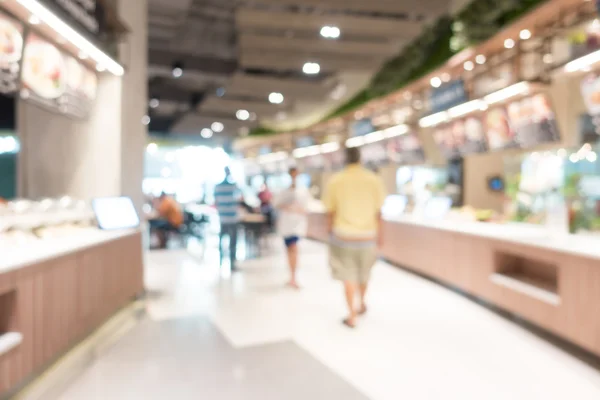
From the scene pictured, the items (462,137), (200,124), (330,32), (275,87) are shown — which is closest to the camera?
(462,137)

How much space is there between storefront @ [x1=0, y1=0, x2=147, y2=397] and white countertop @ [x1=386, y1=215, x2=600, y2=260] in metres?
3.78

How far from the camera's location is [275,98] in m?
14.3

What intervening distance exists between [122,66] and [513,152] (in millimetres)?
5516

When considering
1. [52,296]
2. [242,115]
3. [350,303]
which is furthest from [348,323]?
[242,115]

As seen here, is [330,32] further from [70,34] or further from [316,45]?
[70,34]

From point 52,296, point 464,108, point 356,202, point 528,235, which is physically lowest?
point 52,296

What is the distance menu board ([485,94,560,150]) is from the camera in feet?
17.1

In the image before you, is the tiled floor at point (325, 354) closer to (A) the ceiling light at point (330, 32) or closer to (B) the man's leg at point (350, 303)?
(B) the man's leg at point (350, 303)

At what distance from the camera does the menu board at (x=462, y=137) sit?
21.3 feet

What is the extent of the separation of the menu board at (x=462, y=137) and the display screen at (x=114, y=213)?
4.58 m

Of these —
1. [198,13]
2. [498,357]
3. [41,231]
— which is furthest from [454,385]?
[198,13]

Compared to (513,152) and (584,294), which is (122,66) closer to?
(584,294)

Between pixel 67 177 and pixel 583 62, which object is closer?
pixel 583 62

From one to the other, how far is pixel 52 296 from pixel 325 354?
2.03 meters
